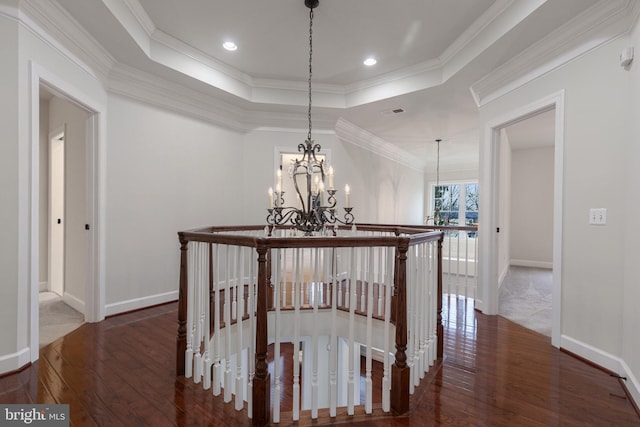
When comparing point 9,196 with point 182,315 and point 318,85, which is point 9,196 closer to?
point 182,315

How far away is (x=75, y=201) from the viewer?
354cm

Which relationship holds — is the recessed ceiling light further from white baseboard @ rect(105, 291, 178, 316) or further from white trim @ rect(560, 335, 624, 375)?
white trim @ rect(560, 335, 624, 375)

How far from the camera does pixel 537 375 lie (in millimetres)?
2240

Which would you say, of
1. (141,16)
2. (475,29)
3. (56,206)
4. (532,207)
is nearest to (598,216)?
(475,29)

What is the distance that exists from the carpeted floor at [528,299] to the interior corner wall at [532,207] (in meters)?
0.87

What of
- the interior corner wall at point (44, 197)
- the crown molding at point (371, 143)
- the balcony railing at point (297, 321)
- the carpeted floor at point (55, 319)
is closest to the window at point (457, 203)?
the crown molding at point (371, 143)

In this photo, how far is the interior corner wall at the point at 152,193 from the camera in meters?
3.45

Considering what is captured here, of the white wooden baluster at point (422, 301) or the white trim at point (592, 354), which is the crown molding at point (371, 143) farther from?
the white trim at point (592, 354)

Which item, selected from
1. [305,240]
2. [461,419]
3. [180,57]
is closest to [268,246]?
[305,240]

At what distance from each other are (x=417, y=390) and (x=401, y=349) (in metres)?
0.44

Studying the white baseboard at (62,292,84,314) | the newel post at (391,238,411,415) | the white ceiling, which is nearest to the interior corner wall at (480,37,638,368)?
the white ceiling

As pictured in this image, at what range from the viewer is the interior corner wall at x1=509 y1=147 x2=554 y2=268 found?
697 cm

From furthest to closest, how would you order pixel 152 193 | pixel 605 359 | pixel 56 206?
pixel 56 206 → pixel 152 193 → pixel 605 359

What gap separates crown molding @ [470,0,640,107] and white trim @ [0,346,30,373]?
4.90 metres
